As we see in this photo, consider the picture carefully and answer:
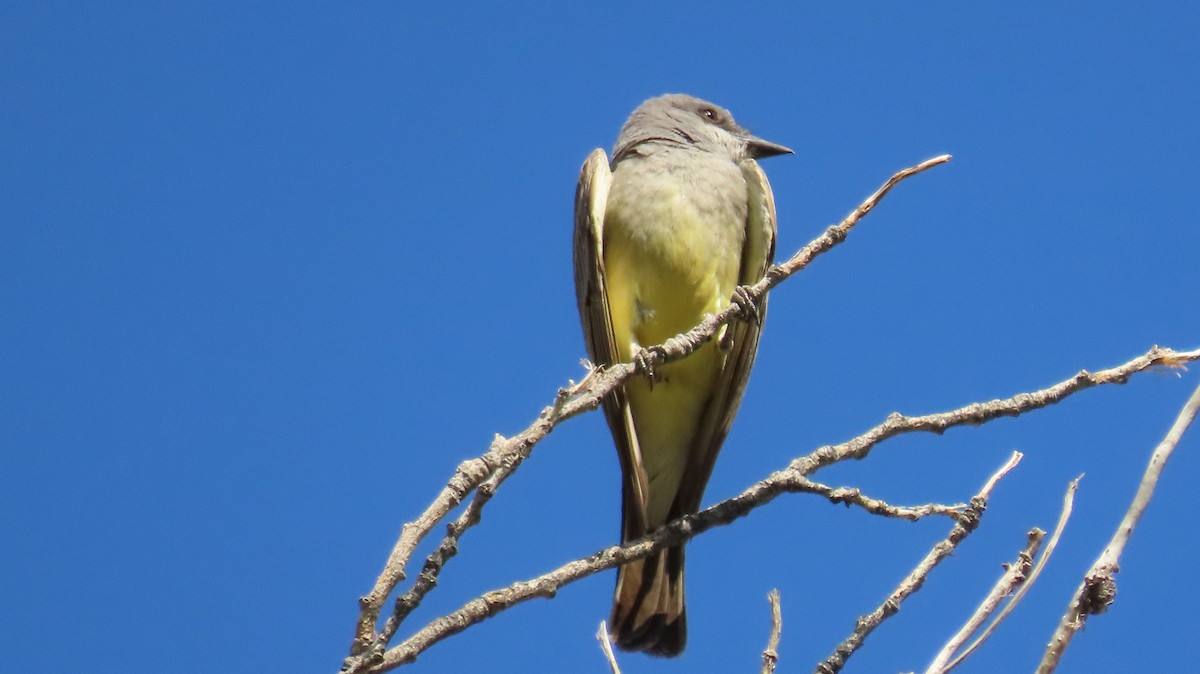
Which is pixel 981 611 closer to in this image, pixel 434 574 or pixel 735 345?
pixel 434 574

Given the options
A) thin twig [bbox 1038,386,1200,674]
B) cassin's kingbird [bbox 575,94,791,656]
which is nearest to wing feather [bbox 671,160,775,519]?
cassin's kingbird [bbox 575,94,791,656]

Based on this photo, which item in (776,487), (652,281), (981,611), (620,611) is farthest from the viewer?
(652,281)

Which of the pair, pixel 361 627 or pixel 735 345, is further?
pixel 735 345

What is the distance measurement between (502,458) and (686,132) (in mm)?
4567

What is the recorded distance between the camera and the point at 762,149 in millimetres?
7820

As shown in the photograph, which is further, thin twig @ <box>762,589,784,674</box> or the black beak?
the black beak

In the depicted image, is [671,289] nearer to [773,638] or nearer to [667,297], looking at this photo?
[667,297]

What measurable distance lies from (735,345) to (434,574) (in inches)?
141

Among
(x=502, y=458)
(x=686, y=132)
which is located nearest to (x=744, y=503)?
(x=502, y=458)

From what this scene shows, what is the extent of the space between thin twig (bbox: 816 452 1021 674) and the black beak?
4192 mm

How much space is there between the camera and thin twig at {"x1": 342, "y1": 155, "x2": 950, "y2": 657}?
313 cm

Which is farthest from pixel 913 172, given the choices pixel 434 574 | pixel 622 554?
pixel 434 574

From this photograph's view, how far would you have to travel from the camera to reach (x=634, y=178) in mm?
7043

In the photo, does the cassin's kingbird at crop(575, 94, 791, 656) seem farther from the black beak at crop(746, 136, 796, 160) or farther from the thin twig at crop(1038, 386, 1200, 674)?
the thin twig at crop(1038, 386, 1200, 674)
